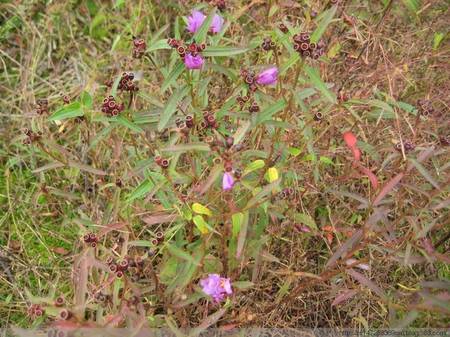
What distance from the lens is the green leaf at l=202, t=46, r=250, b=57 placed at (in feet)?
5.14

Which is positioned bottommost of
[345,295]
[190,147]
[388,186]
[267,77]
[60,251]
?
[60,251]

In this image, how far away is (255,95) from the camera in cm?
168

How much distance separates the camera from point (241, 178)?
158 cm

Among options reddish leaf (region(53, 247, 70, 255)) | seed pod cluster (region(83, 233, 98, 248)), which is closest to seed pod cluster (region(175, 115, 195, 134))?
seed pod cluster (region(83, 233, 98, 248))

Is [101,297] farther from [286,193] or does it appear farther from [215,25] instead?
[215,25]

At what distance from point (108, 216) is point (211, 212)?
1.28ft

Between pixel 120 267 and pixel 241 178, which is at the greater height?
pixel 241 178

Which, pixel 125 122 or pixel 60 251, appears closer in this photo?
pixel 125 122

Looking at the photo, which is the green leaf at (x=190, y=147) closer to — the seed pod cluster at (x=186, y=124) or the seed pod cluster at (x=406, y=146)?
the seed pod cluster at (x=186, y=124)

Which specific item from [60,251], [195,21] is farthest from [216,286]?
[60,251]

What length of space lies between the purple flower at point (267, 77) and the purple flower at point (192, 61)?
18 centimetres

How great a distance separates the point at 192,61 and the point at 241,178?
320 millimetres

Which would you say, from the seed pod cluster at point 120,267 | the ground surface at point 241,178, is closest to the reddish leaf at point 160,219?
the ground surface at point 241,178

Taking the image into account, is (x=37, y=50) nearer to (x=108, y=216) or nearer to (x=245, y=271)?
(x=108, y=216)
